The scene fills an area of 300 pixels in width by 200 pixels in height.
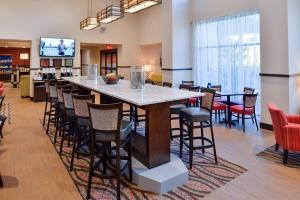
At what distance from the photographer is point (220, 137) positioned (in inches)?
212

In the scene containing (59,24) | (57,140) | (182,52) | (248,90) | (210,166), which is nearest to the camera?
(210,166)

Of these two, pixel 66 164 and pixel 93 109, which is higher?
pixel 93 109

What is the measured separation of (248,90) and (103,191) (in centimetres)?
448

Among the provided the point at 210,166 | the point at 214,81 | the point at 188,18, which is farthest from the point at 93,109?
the point at 188,18

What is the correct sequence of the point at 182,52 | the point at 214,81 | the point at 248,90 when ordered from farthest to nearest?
the point at 182,52 < the point at 214,81 < the point at 248,90

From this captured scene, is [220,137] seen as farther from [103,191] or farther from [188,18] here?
[188,18]

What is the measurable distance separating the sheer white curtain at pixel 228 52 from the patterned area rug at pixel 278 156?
2591 millimetres

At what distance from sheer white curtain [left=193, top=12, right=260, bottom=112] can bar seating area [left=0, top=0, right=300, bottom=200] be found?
0.12 feet

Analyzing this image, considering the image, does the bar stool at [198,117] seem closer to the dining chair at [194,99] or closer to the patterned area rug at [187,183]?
the patterned area rug at [187,183]

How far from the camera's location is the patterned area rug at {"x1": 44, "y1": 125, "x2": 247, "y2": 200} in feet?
10.0

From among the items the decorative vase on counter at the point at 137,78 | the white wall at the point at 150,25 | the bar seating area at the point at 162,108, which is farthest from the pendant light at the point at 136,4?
the white wall at the point at 150,25

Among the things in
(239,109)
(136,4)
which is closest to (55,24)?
(136,4)

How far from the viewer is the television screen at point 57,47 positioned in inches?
403

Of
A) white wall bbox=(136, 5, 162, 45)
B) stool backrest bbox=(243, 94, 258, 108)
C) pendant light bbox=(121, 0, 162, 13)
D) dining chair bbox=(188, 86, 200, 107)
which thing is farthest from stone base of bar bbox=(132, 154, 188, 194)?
white wall bbox=(136, 5, 162, 45)
